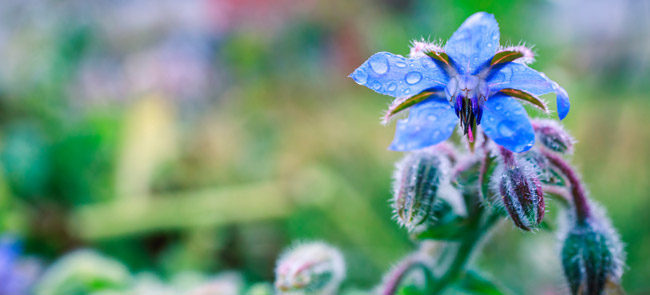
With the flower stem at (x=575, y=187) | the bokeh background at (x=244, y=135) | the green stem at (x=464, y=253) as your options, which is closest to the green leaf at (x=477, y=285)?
the green stem at (x=464, y=253)

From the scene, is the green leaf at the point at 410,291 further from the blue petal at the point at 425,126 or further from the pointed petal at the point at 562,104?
the pointed petal at the point at 562,104

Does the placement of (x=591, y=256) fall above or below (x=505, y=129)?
below

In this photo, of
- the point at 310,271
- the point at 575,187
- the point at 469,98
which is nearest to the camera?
the point at 469,98

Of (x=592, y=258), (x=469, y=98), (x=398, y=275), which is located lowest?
(x=592, y=258)

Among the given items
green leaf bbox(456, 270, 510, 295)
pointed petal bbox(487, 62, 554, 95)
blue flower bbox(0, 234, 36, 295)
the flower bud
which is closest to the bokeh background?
blue flower bbox(0, 234, 36, 295)

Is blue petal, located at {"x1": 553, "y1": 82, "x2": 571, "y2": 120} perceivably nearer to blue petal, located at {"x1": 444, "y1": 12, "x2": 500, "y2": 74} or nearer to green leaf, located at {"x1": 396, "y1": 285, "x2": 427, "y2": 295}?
blue petal, located at {"x1": 444, "y1": 12, "x2": 500, "y2": 74}

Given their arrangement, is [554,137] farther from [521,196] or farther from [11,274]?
[11,274]

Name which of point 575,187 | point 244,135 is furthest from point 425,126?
point 244,135
